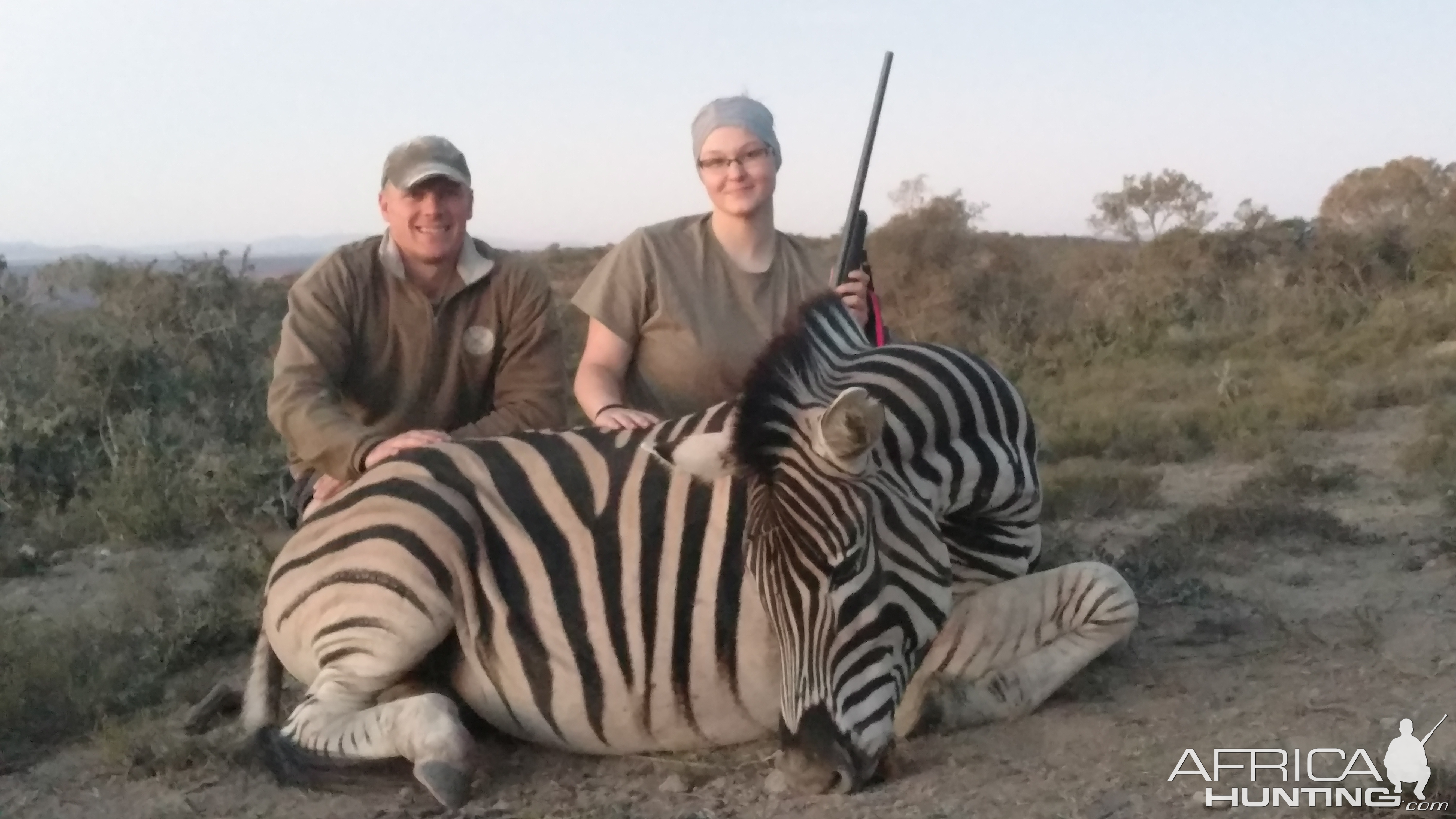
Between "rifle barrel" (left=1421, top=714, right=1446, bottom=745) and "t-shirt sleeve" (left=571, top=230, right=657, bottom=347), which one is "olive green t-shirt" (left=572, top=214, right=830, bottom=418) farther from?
"rifle barrel" (left=1421, top=714, right=1446, bottom=745)

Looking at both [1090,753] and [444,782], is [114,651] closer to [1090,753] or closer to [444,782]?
[444,782]

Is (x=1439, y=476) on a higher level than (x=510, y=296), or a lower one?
lower

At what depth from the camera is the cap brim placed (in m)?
3.72

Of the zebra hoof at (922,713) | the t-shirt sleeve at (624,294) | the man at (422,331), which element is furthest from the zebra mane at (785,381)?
the man at (422,331)

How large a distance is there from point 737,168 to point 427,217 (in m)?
0.93

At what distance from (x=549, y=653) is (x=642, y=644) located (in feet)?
0.73

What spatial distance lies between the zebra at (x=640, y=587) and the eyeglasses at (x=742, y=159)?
783 millimetres

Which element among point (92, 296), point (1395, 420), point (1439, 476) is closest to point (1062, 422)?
point (1395, 420)

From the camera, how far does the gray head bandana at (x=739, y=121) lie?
12.3ft

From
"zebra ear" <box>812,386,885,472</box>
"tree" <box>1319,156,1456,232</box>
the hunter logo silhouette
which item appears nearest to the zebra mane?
"zebra ear" <box>812,386,885,472</box>

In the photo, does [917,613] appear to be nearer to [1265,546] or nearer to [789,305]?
[789,305]

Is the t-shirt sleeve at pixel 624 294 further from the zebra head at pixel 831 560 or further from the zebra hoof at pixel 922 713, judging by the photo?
the zebra hoof at pixel 922 713

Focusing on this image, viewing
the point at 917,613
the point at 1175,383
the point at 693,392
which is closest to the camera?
the point at 917,613

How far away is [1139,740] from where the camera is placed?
110 inches
